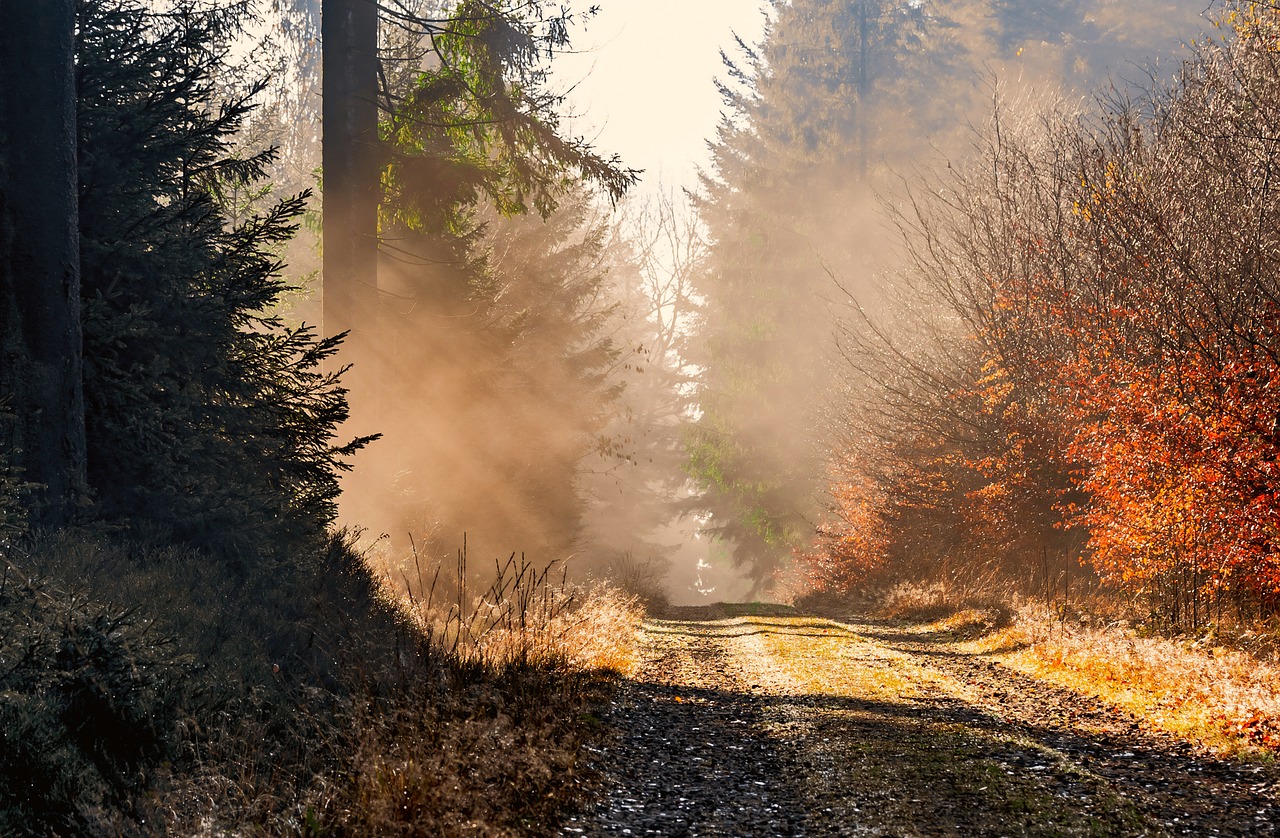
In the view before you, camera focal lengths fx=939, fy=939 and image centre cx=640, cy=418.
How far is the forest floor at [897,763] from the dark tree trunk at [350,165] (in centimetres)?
715

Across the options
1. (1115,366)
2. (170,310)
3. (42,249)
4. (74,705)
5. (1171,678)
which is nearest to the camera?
(74,705)

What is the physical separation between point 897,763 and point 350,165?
11.3m

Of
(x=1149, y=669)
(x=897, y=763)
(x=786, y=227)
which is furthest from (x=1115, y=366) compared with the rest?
(x=786, y=227)

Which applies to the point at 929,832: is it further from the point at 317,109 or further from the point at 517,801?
the point at 317,109

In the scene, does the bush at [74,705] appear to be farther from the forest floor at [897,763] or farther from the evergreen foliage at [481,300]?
the evergreen foliage at [481,300]

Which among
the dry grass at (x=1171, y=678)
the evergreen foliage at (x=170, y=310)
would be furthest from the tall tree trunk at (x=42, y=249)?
the dry grass at (x=1171, y=678)

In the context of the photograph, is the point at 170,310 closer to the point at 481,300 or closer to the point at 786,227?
the point at 481,300

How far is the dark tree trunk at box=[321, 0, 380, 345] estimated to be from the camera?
1377cm

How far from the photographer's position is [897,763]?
670 centimetres

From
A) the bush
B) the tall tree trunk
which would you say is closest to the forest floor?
the bush

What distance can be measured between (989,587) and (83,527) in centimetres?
1490

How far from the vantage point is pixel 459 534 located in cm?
2116

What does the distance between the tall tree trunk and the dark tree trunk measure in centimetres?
532

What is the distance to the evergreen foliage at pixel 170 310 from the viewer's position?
9.04 m
